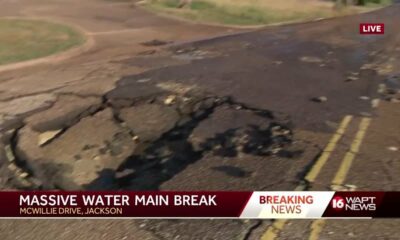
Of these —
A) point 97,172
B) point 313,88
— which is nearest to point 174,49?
point 313,88

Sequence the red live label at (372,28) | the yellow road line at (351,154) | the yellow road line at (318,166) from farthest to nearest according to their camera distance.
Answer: the red live label at (372,28), the yellow road line at (351,154), the yellow road line at (318,166)

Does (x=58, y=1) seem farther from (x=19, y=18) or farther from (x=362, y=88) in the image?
(x=362, y=88)

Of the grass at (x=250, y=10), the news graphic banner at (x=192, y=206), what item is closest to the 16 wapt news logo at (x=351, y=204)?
the news graphic banner at (x=192, y=206)

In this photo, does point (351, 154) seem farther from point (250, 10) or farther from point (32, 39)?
point (250, 10)

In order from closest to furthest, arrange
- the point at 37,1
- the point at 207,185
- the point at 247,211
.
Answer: the point at 247,211, the point at 207,185, the point at 37,1

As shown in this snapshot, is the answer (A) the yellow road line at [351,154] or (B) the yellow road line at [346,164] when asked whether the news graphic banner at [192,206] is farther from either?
(A) the yellow road line at [351,154]

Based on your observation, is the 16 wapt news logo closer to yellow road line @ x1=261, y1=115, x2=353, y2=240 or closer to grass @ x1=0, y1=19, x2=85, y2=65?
yellow road line @ x1=261, y1=115, x2=353, y2=240

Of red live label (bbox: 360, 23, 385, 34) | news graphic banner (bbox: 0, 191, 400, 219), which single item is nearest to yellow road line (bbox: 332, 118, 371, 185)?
news graphic banner (bbox: 0, 191, 400, 219)
